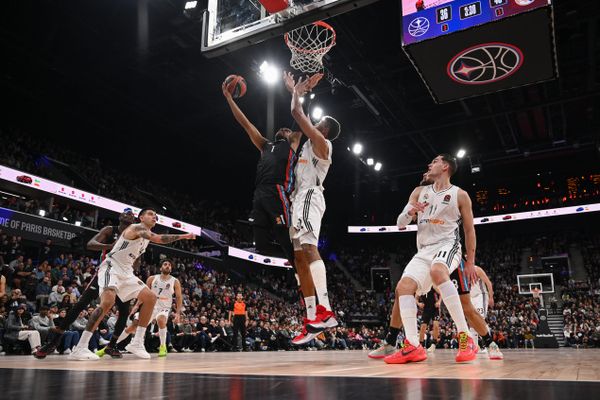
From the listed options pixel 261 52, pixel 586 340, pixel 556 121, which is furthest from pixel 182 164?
pixel 586 340

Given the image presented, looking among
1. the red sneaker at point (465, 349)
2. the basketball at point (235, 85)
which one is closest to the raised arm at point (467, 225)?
the red sneaker at point (465, 349)

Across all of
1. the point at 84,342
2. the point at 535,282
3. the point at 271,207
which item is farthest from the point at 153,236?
the point at 535,282

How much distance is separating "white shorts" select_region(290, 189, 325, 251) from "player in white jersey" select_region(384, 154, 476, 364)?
0.76 metres

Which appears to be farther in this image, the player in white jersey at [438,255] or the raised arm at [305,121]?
the raised arm at [305,121]

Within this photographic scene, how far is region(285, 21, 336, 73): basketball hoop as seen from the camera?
603 centimetres

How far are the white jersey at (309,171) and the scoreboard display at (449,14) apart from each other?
2.86 m

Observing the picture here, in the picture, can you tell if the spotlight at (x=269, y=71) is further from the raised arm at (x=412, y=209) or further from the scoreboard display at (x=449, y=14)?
the raised arm at (x=412, y=209)

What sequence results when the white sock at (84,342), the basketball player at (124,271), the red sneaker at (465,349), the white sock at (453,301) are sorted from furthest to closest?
the basketball player at (124,271) < the white sock at (84,342) < the white sock at (453,301) < the red sneaker at (465,349)

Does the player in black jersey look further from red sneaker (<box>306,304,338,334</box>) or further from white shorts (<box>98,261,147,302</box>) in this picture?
white shorts (<box>98,261,147,302</box>)

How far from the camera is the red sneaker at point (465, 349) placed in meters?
3.55

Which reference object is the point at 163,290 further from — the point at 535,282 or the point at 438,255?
the point at 535,282

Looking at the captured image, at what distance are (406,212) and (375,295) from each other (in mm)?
24185

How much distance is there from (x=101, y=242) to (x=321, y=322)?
2951 millimetres

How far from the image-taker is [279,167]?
4.12 m
